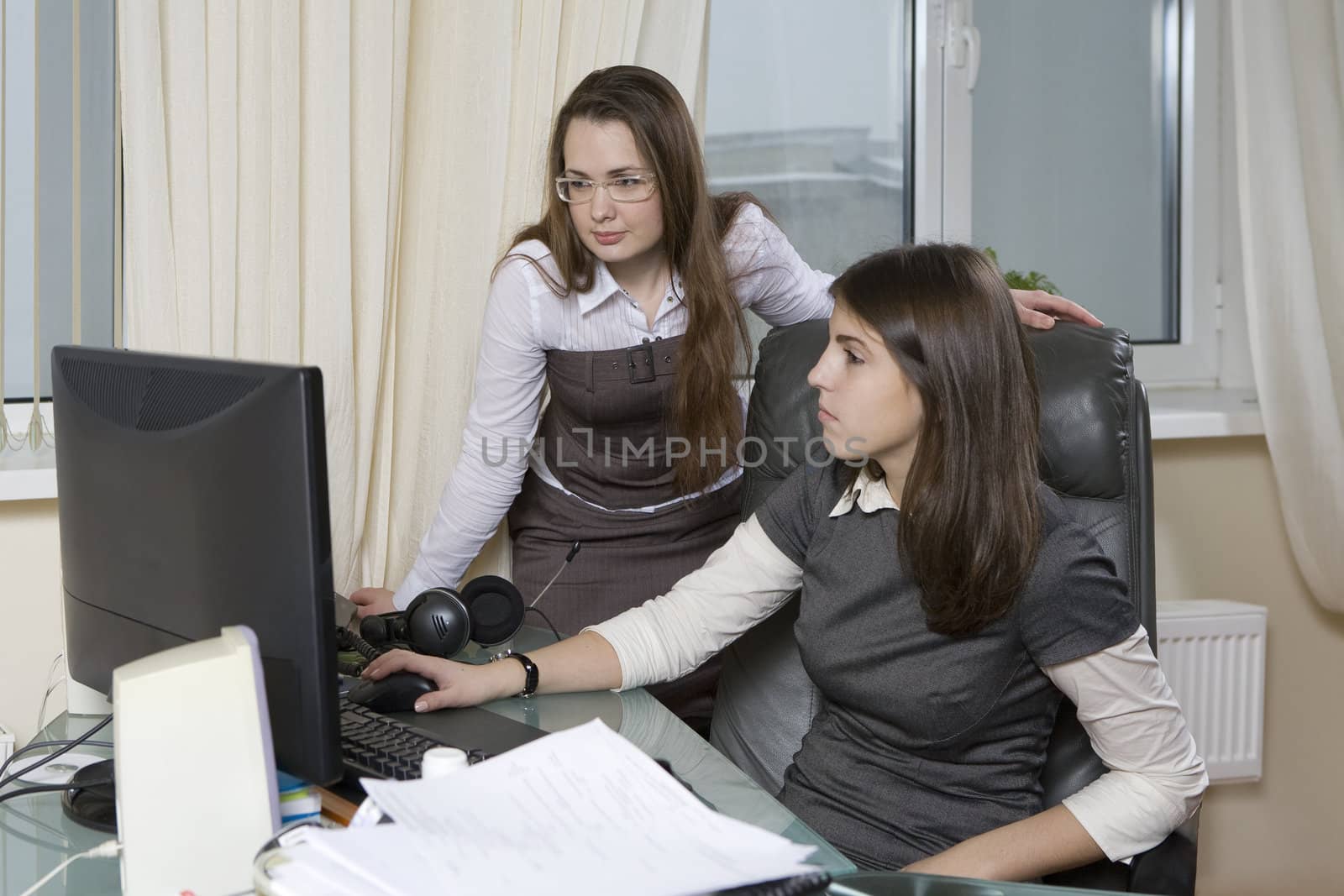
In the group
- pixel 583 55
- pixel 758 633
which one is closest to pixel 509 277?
pixel 583 55

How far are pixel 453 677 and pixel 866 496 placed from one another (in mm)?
478

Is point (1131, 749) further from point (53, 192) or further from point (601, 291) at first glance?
point (53, 192)

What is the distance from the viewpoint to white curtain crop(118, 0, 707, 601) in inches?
64.8

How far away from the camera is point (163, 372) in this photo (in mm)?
896

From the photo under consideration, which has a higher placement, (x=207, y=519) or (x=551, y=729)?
(x=207, y=519)

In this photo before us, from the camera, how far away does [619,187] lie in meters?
1.57

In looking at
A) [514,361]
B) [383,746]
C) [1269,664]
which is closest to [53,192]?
[514,361]

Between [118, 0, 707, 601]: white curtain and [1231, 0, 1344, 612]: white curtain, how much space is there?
1.09m

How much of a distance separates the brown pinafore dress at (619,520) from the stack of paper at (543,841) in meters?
0.87

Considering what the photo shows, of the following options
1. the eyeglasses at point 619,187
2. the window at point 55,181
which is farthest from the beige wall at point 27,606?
the eyeglasses at point 619,187

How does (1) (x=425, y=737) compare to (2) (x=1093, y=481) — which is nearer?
(1) (x=425, y=737)

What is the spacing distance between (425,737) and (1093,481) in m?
0.76

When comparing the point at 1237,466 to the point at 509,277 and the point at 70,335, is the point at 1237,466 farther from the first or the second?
the point at 70,335

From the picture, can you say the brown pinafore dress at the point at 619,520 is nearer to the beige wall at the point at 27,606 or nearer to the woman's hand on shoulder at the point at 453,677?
the woman's hand on shoulder at the point at 453,677
